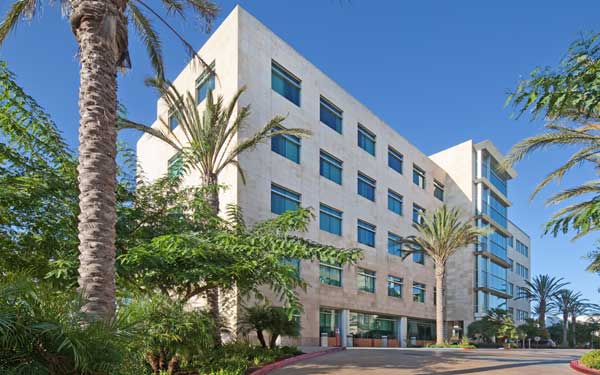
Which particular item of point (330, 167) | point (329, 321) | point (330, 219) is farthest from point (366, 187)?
point (329, 321)

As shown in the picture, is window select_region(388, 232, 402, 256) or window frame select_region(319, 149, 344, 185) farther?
window select_region(388, 232, 402, 256)

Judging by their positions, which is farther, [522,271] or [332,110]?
[522,271]

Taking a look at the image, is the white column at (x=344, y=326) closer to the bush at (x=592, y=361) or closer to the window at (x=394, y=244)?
the window at (x=394, y=244)

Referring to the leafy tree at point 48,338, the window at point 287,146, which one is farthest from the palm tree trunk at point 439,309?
Result: the leafy tree at point 48,338

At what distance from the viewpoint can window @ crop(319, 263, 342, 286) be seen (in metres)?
31.8

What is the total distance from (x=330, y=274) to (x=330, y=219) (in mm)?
3693

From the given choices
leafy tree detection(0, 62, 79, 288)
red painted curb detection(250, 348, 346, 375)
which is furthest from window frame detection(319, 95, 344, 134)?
leafy tree detection(0, 62, 79, 288)

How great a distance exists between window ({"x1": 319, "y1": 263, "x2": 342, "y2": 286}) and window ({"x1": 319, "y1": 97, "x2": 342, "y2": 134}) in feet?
32.3

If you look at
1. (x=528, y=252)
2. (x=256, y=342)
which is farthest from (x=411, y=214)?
(x=528, y=252)

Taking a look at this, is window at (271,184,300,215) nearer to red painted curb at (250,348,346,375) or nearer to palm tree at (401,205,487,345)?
red painted curb at (250,348,346,375)

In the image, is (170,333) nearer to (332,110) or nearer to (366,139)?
(332,110)

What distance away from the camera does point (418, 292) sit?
45.8 m

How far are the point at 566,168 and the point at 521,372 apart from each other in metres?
6.84

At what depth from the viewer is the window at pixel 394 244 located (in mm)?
41031
